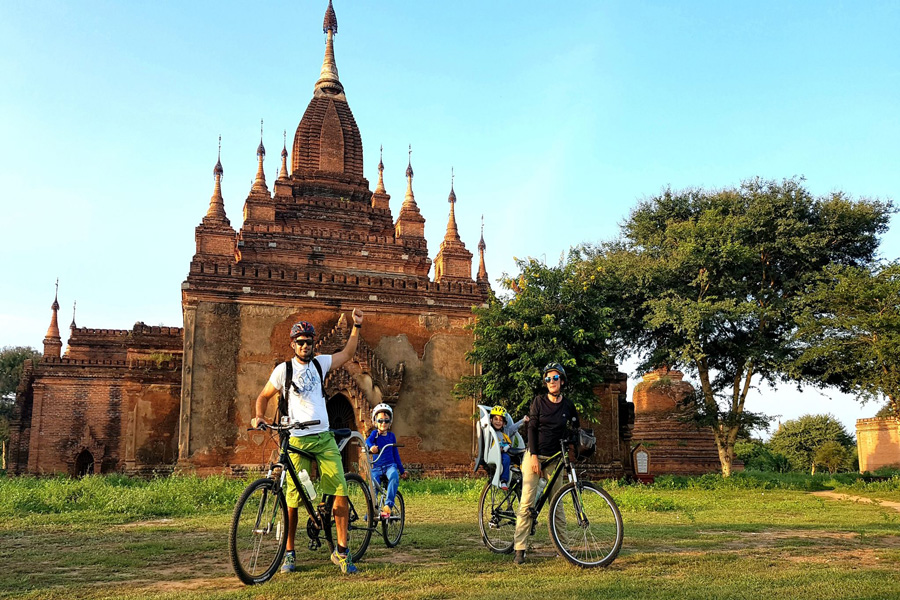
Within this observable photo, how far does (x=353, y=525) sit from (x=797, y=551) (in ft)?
12.8

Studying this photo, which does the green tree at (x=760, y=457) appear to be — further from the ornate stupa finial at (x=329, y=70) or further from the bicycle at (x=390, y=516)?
the bicycle at (x=390, y=516)

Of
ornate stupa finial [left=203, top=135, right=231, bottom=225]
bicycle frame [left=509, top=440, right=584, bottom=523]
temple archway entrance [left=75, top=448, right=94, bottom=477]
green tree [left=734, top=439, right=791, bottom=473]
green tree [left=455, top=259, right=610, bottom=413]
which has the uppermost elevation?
ornate stupa finial [left=203, top=135, right=231, bottom=225]

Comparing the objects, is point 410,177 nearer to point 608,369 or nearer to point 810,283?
point 608,369

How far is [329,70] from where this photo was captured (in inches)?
1204

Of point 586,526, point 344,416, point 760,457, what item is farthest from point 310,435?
point 760,457

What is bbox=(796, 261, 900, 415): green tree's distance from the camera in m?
19.5

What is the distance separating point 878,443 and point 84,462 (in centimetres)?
3376

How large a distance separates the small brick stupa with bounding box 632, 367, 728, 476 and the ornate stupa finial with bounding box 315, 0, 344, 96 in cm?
1627

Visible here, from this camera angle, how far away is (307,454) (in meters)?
6.17

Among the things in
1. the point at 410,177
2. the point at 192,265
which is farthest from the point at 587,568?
the point at 410,177

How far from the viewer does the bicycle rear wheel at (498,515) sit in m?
7.30

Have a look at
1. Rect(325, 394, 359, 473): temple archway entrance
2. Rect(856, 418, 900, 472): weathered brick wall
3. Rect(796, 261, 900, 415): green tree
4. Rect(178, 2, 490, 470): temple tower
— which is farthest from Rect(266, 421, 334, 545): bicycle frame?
Answer: Rect(856, 418, 900, 472): weathered brick wall

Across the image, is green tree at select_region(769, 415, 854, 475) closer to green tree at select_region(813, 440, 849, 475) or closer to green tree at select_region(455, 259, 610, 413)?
green tree at select_region(813, 440, 849, 475)

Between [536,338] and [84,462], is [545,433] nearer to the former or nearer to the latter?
[536,338]
